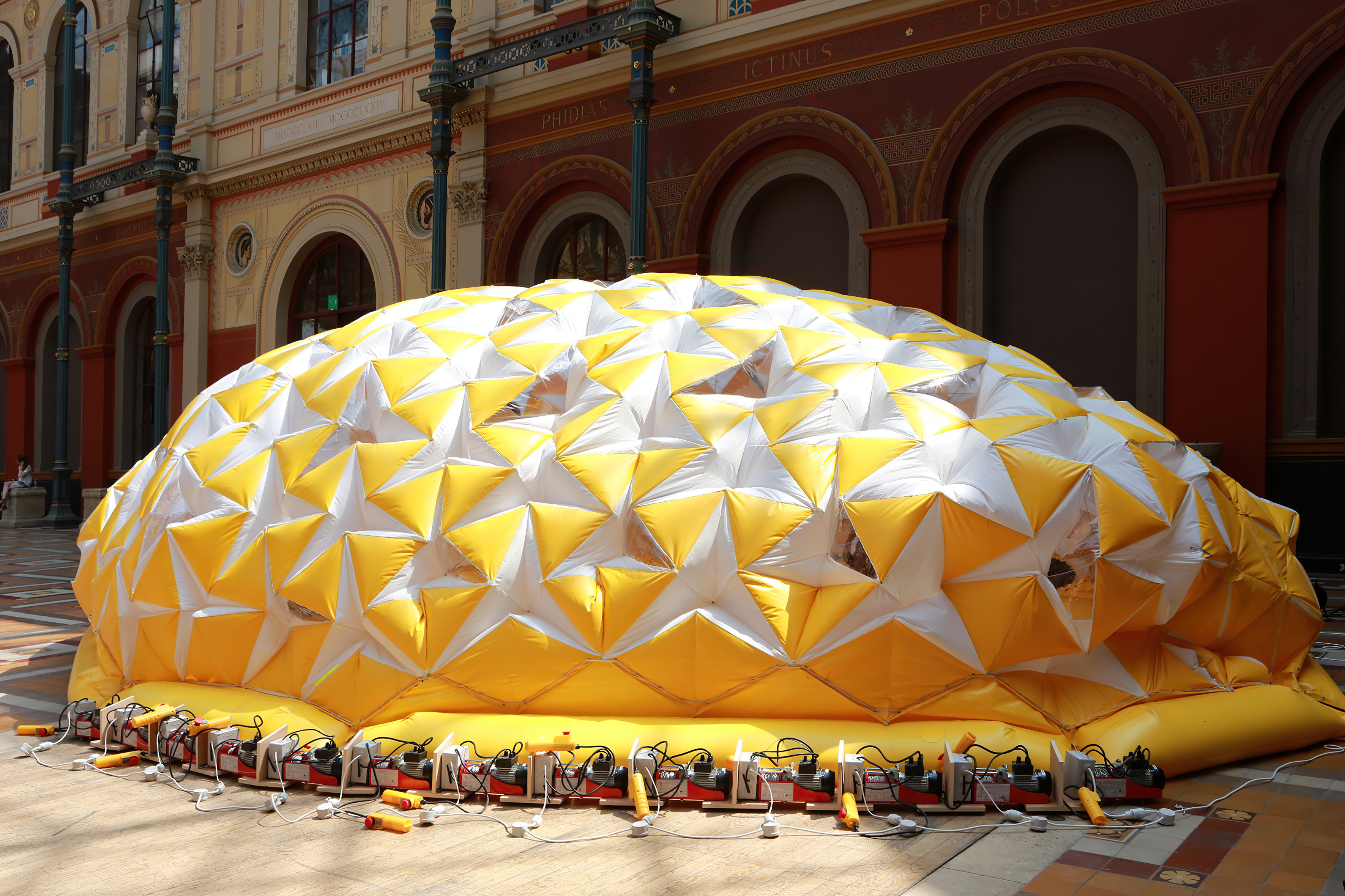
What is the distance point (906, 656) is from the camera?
14.3 feet

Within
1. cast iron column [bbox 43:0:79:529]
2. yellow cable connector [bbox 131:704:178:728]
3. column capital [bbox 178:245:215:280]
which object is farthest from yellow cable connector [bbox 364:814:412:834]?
cast iron column [bbox 43:0:79:529]

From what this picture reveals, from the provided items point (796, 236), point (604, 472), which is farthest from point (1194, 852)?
point (796, 236)

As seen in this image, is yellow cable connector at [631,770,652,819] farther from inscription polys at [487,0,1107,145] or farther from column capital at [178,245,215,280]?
column capital at [178,245,215,280]

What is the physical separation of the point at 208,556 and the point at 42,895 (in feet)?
6.97

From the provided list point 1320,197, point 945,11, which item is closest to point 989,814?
point 1320,197

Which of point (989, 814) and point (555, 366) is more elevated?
point (555, 366)

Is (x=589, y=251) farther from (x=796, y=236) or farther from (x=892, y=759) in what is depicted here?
(x=892, y=759)

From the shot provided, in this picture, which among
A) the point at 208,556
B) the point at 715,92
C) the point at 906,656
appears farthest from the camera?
the point at 715,92

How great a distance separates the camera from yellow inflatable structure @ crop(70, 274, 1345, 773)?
14.5 ft

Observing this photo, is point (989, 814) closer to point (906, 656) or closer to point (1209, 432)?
point (906, 656)

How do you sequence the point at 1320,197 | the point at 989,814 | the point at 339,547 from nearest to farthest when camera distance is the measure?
the point at 989,814
the point at 339,547
the point at 1320,197

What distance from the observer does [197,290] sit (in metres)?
18.7

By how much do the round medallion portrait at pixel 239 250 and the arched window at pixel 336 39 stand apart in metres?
2.85

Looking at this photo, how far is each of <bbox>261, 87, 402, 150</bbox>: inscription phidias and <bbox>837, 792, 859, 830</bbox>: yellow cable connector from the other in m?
14.0
